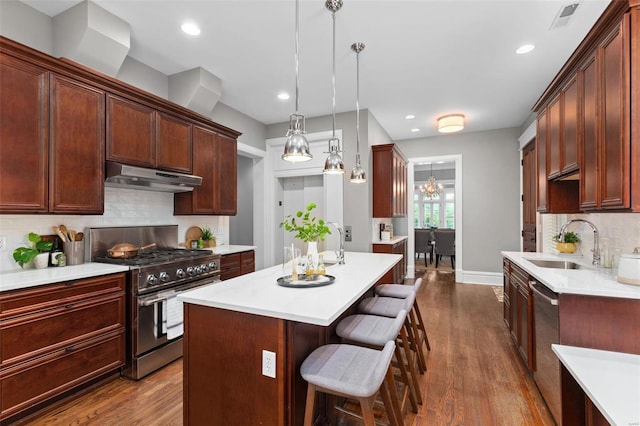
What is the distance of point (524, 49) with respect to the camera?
117 inches

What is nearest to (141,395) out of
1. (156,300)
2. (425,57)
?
(156,300)

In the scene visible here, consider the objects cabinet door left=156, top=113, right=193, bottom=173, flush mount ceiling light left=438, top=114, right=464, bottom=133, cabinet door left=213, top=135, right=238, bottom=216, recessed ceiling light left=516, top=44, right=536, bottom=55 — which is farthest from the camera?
flush mount ceiling light left=438, top=114, right=464, bottom=133

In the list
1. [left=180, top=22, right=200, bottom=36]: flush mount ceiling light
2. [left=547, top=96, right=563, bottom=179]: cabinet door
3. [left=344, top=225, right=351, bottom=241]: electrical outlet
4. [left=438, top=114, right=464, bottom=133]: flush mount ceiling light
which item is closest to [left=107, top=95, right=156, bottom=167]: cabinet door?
[left=180, top=22, right=200, bottom=36]: flush mount ceiling light

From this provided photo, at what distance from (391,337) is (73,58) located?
321cm

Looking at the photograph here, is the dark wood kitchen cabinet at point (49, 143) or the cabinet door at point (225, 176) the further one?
the cabinet door at point (225, 176)

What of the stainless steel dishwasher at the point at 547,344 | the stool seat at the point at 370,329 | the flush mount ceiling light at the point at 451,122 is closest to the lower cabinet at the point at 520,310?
the stainless steel dishwasher at the point at 547,344

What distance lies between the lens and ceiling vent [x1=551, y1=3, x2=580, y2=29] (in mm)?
2325

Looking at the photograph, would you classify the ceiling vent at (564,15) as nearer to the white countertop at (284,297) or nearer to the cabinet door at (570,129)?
the cabinet door at (570,129)

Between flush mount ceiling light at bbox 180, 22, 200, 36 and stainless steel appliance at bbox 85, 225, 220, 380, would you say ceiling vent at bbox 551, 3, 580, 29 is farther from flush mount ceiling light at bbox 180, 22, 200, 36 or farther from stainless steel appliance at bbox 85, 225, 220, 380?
stainless steel appliance at bbox 85, 225, 220, 380

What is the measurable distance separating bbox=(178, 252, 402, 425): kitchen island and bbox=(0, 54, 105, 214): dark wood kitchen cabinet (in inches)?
58.4

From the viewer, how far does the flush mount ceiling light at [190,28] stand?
258 cm

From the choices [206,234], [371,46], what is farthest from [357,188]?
[206,234]

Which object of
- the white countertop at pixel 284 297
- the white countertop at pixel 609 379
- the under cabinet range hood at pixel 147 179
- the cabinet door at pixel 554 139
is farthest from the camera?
the under cabinet range hood at pixel 147 179

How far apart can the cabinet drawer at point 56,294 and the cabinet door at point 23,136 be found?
1.91 ft
